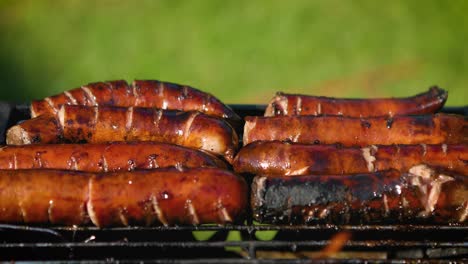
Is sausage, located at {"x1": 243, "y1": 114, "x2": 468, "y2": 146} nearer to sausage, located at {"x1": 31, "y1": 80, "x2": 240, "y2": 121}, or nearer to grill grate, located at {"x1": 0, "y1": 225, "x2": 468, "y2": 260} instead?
sausage, located at {"x1": 31, "y1": 80, "x2": 240, "y2": 121}

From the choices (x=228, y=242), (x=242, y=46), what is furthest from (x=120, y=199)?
(x=242, y=46)

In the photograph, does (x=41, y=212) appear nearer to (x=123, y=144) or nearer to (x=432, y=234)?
(x=123, y=144)

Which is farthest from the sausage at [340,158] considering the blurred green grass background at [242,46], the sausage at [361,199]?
the blurred green grass background at [242,46]

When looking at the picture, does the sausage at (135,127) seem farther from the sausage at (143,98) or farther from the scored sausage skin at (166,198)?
the scored sausage skin at (166,198)

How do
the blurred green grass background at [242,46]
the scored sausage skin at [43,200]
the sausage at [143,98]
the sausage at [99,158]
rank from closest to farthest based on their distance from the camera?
the scored sausage skin at [43,200]
the sausage at [99,158]
the sausage at [143,98]
the blurred green grass background at [242,46]

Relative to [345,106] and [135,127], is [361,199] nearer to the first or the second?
[345,106]

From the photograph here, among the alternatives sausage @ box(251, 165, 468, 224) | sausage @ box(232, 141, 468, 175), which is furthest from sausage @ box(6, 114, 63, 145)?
sausage @ box(251, 165, 468, 224)
